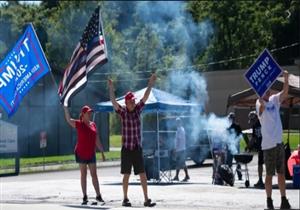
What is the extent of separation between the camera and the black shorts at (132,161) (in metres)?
11.6

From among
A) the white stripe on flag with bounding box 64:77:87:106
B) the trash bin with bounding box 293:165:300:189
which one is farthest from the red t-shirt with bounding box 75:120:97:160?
the trash bin with bounding box 293:165:300:189

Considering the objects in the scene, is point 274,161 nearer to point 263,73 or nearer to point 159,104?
point 263,73

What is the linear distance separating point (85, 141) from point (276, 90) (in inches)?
262

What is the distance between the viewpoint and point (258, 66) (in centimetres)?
1155

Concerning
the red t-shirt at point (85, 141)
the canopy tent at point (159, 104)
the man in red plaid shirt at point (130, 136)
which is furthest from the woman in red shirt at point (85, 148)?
the canopy tent at point (159, 104)

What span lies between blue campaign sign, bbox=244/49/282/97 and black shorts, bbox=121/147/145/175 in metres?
2.37

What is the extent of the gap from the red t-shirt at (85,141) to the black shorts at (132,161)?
90cm

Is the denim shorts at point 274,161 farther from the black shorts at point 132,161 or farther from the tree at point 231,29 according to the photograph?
the tree at point 231,29

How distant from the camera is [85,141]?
12297 millimetres

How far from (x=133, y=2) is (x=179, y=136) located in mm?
53264

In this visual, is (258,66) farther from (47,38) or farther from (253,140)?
(47,38)

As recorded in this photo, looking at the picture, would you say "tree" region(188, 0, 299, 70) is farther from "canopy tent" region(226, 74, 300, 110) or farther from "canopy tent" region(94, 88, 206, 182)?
"canopy tent" region(226, 74, 300, 110)

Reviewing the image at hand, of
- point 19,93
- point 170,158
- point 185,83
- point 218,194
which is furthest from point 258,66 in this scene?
point 185,83

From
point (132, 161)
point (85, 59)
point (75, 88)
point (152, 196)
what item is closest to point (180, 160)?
point (152, 196)
